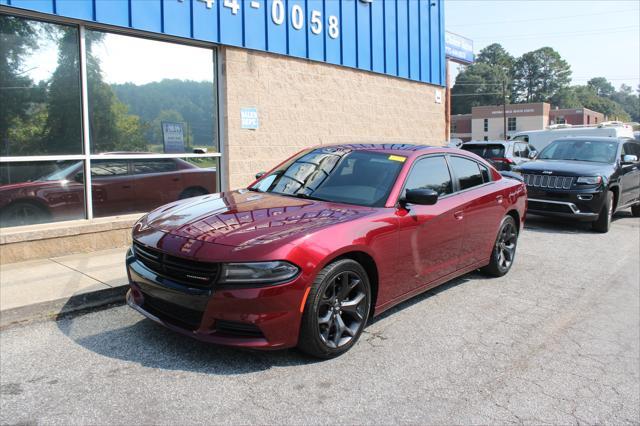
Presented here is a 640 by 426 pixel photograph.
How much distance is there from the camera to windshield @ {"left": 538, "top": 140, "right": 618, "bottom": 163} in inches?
434

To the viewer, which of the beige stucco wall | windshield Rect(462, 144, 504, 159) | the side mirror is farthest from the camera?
windshield Rect(462, 144, 504, 159)

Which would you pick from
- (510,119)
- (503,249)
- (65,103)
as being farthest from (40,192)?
(510,119)

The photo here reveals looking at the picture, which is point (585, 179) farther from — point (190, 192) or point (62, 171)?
point (62, 171)

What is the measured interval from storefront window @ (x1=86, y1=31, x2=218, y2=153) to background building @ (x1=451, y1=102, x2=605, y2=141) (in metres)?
72.9

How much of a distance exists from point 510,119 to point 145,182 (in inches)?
3220

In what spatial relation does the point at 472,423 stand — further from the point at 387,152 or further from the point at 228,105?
the point at 228,105

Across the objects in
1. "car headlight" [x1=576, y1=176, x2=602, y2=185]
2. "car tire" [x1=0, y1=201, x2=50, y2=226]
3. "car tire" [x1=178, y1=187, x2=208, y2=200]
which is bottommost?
"car tire" [x1=0, y1=201, x2=50, y2=226]

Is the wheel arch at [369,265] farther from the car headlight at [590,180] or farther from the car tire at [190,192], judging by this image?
the car headlight at [590,180]

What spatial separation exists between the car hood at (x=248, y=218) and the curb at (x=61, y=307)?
3.66 ft

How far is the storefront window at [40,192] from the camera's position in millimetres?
6633

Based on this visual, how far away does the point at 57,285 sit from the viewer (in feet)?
17.9

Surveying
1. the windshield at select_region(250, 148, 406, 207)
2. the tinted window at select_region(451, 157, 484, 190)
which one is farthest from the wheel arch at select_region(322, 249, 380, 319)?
the tinted window at select_region(451, 157, 484, 190)

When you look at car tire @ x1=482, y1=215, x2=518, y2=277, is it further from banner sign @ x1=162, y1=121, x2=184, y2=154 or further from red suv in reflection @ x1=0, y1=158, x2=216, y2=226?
banner sign @ x1=162, y1=121, x2=184, y2=154

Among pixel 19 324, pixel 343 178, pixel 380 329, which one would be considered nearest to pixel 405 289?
pixel 380 329
